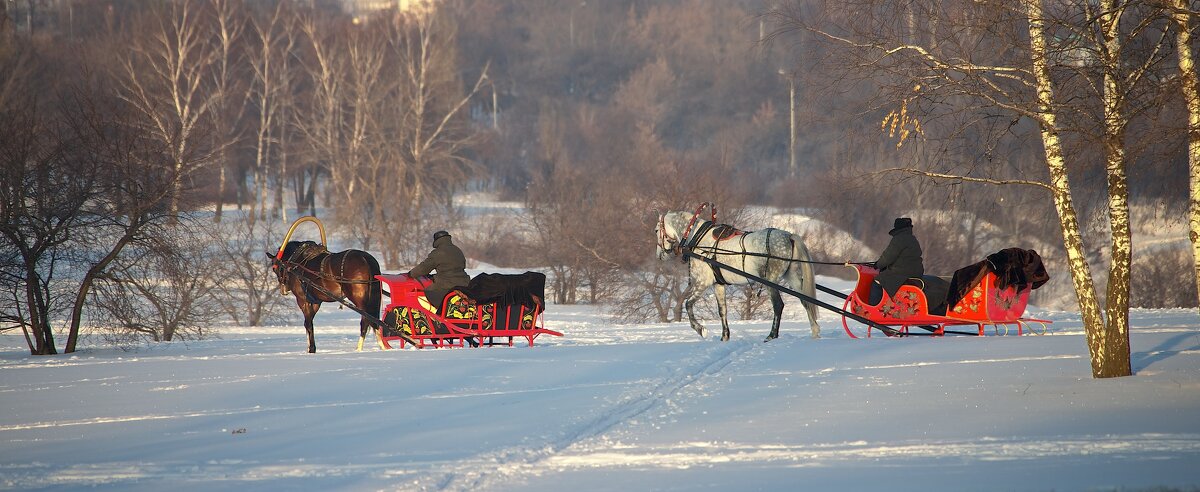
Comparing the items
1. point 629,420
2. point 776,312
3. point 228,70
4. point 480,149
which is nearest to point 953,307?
point 776,312

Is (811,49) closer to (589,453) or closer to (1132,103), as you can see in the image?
(1132,103)

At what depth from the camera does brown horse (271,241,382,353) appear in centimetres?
1619

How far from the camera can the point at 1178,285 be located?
102 feet

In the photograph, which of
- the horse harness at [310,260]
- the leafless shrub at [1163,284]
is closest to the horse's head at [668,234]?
the horse harness at [310,260]

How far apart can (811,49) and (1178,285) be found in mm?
24204

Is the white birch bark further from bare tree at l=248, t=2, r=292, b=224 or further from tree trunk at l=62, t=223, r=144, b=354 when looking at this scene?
bare tree at l=248, t=2, r=292, b=224

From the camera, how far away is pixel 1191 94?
31.3 feet

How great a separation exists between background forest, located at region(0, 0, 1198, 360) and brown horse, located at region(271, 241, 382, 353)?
2946 millimetres

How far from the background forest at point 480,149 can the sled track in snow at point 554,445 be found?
2.40m

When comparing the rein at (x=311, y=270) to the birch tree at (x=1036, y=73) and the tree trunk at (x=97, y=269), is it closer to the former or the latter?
the tree trunk at (x=97, y=269)

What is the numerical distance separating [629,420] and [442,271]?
6.44m

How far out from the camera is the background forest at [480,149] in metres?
15.1

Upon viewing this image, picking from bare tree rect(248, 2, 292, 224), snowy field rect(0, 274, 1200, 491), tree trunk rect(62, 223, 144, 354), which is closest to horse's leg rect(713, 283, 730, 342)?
snowy field rect(0, 274, 1200, 491)

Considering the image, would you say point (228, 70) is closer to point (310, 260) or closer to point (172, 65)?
point (172, 65)
